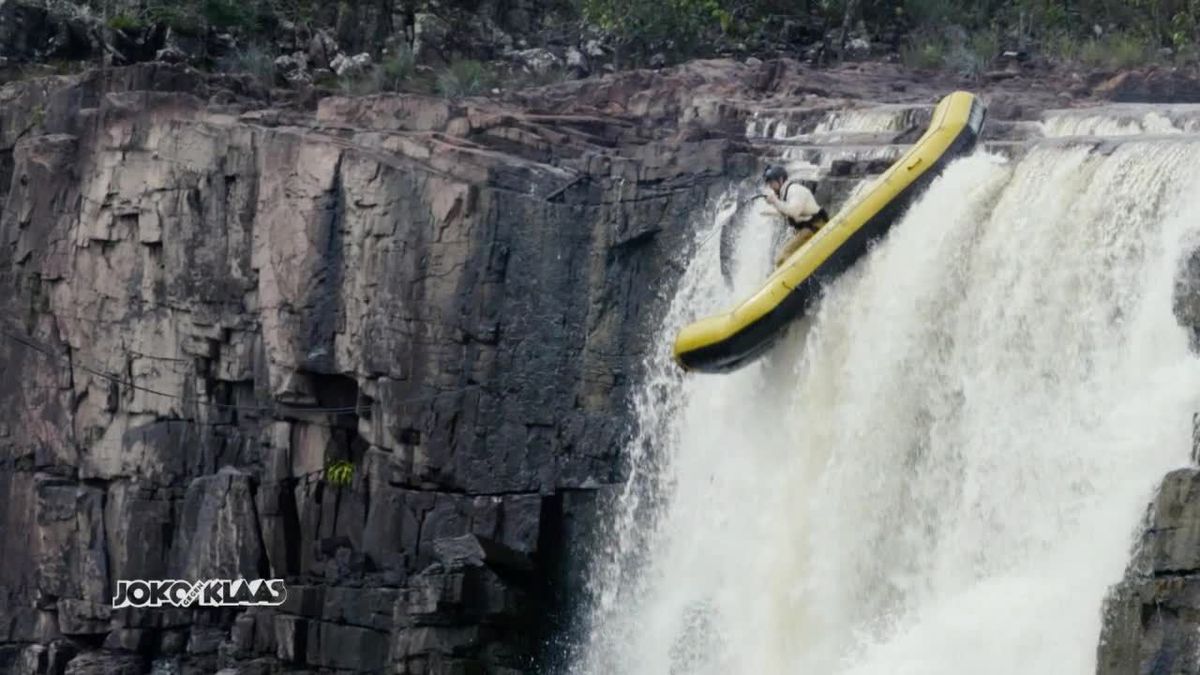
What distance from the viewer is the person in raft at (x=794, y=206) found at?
96.9 feet

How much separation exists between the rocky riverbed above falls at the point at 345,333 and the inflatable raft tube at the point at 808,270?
1.26 m

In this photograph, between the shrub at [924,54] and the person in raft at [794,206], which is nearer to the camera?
the person in raft at [794,206]

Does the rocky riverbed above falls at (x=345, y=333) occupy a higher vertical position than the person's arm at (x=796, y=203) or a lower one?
lower

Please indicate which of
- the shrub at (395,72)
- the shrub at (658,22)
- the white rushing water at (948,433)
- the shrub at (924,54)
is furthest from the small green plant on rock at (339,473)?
the shrub at (658,22)

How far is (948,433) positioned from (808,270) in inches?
90.6

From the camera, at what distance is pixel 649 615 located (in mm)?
33250

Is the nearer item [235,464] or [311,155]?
[311,155]

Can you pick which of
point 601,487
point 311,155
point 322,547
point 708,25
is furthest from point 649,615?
point 708,25

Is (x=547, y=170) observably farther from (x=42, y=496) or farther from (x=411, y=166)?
(x=42, y=496)

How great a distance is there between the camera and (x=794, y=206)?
29531 millimetres

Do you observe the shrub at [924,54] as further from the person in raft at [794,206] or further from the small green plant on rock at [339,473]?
the person in raft at [794,206]

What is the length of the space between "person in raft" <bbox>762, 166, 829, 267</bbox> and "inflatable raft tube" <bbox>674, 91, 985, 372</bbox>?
1.15ft

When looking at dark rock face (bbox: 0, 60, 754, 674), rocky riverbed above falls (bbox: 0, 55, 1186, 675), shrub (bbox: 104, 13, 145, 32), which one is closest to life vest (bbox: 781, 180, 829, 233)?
rocky riverbed above falls (bbox: 0, 55, 1186, 675)

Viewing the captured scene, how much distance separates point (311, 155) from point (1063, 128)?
9.53 meters
